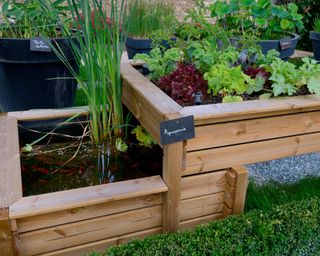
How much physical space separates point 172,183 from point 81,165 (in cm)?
53

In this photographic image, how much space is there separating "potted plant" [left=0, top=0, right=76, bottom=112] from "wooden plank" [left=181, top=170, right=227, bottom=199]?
4.04ft

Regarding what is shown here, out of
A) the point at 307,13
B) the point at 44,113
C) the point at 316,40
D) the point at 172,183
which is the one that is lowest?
the point at 172,183

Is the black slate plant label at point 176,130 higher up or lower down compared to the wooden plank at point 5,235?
higher up

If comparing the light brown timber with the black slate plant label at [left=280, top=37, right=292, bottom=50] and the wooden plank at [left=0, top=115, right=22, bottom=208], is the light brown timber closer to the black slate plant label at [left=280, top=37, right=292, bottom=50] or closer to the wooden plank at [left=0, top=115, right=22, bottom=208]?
the wooden plank at [left=0, top=115, right=22, bottom=208]

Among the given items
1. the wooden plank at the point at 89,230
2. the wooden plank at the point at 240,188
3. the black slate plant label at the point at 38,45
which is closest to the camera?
the wooden plank at the point at 89,230

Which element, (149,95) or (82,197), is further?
(149,95)

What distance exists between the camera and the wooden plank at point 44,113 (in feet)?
5.64

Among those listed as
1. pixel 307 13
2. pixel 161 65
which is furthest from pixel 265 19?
pixel 307 13

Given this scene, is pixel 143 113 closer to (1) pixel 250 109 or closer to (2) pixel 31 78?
(1) pixel 250 109

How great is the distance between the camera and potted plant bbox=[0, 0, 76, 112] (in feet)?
7.28

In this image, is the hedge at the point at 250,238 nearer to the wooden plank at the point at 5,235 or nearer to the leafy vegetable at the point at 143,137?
the wooden plank at the point at 5,235

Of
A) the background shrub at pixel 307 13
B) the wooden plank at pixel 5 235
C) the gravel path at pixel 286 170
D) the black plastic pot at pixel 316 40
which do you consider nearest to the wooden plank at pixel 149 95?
the wooden plank at pixel 5 235

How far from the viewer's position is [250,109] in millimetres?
1404

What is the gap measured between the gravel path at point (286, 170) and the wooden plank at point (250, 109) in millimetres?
700
